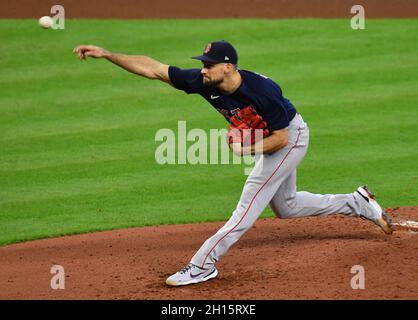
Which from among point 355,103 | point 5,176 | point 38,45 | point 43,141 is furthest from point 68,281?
point 38,45

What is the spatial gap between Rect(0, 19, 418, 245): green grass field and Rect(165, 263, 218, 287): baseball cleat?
1922 mm

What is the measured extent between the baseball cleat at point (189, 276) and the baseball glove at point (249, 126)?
41.6 inches

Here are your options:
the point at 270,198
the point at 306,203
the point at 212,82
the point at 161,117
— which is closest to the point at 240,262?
the point at 270,198

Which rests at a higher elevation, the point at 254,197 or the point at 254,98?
the point at 254,98

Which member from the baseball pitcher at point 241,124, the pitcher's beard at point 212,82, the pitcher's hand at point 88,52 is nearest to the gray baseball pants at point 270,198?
the baseball pitcher at point 241,124

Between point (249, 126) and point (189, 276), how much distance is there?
1259mm

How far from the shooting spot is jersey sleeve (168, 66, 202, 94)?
7090 millimetres

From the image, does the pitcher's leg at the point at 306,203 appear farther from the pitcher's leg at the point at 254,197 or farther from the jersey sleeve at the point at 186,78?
the jersey sleeve at the point at 186,78

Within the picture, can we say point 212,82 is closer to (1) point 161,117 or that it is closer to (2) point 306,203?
(2) point 306,203

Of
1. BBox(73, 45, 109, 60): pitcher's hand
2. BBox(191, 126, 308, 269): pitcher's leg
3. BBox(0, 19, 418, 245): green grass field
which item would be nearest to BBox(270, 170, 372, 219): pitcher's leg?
BBox(191, 126, 308, 269): pitcher's leg

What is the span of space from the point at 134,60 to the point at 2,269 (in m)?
2.08

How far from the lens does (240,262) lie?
24.0 ft

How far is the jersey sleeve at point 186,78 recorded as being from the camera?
709cm

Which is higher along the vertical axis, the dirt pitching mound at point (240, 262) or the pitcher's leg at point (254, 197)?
the pitcher's leg at point (254, 197)
